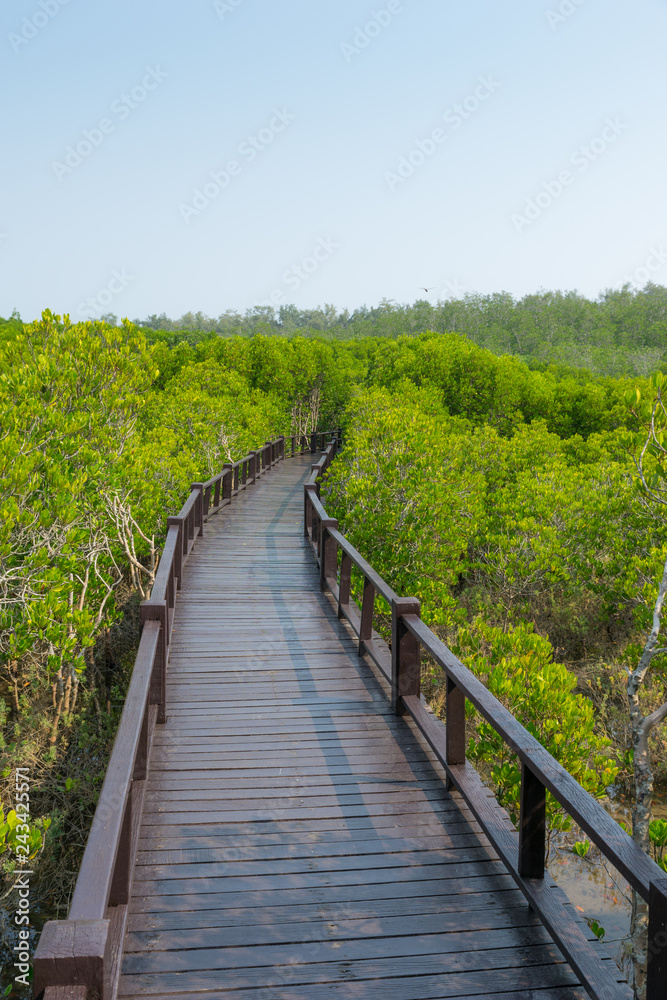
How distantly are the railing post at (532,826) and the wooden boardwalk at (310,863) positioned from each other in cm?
18

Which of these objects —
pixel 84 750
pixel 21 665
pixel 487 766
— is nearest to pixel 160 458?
pixel 21 665

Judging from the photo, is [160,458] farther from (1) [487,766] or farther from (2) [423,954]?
(2) [423,954]

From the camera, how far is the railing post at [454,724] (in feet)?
12.2

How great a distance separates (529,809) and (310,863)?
1150mm

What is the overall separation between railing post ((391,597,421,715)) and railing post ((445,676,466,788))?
911 mm

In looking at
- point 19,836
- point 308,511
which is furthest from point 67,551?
point 308,511

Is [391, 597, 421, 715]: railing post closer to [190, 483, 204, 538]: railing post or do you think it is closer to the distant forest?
[190, 483, 204, 538]: railing post

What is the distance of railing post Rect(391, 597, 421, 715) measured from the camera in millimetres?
4660

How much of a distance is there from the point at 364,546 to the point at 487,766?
3.70 meters

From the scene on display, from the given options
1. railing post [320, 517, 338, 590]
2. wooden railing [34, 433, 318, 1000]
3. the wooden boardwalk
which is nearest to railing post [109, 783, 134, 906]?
wooden railing [34, 433, 318, 1000]

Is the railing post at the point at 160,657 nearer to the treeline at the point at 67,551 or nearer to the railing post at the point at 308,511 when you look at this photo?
the treeline at the point at 67,551

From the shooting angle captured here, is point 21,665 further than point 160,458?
No

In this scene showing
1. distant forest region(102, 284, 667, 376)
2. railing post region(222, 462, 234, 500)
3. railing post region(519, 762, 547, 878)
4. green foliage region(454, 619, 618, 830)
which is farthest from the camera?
distant forest region(102, 284, 667, 376)

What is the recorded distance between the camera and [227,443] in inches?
766
